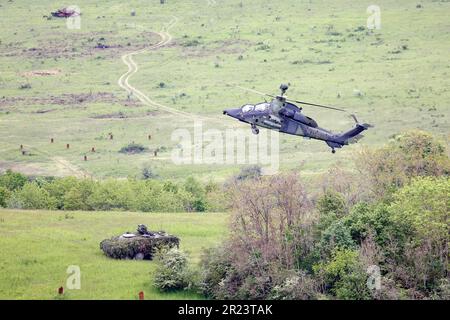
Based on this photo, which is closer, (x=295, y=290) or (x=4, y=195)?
(x=295, y=290)

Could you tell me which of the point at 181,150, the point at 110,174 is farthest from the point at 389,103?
the point at 110,174

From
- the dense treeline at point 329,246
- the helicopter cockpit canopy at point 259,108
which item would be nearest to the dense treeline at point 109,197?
the dense treeline at point 329,246

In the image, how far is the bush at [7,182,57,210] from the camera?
71438 mm

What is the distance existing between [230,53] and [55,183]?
47.3 meters

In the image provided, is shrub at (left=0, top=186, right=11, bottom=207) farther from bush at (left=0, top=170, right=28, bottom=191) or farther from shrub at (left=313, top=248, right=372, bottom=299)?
shrub at (left=313, top=248, right=372, bottom=299)

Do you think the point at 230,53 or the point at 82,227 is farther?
the point at 230,53

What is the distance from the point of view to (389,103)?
3954 inches

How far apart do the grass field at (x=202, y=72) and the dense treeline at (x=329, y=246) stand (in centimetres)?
2655

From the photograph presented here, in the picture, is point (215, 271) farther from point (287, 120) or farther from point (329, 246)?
point (287, 120)

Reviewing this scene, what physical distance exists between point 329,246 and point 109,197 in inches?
907

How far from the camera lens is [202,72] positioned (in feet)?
371

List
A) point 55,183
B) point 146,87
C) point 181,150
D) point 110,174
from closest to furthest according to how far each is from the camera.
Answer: point 55,183, point 110,174, point 181,150, point 146,87

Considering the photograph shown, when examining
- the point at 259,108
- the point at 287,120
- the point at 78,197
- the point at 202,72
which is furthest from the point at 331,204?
the point at 202,72

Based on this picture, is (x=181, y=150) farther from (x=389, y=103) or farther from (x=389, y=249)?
(x=389, y=249)
